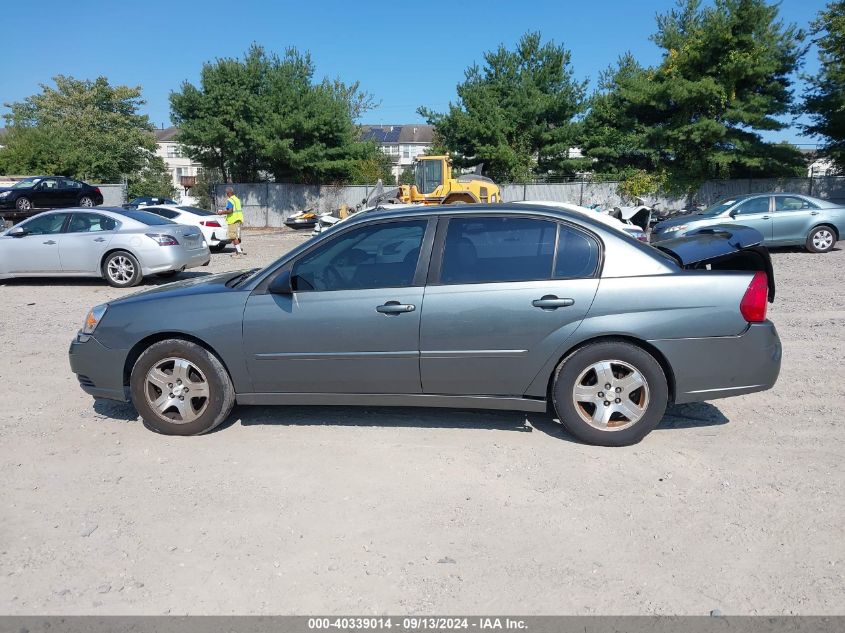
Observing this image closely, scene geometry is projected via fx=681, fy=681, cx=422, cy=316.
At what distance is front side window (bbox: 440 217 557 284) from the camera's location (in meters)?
4.63

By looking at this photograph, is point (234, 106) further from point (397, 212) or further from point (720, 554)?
point (720, 554)

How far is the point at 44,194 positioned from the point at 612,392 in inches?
1112

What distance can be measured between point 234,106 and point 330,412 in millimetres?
29311

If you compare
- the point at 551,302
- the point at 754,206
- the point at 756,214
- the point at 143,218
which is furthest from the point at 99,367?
the point at 754,206

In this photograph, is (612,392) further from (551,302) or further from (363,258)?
(363,258)

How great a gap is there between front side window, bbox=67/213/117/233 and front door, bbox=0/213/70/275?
22 cm

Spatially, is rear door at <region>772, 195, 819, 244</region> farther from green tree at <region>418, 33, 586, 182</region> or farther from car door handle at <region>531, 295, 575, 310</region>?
green tree at <region>418, 33, 586, 182</region>

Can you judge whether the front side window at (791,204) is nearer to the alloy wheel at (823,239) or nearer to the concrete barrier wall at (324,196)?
the alloy wheel at (823,239)

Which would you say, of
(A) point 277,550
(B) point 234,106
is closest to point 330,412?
(A) point 277,550

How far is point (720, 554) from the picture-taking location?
3311 mm

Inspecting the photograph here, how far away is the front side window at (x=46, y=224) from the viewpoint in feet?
39.8

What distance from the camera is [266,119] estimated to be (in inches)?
1239

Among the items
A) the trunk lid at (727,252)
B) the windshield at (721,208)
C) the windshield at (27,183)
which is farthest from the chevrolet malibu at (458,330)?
the windshield at (27,183)

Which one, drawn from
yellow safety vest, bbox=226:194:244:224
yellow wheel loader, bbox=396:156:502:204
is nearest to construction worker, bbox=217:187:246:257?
yellow safety vest, bbox=226:194:244:224
